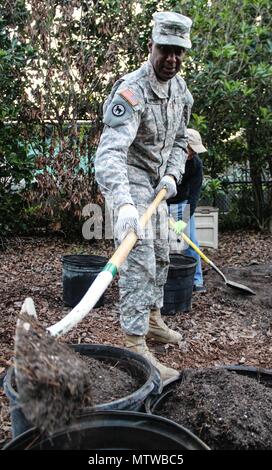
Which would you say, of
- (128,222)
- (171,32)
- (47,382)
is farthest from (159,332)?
(47,382)

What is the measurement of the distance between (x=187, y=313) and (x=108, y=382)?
216cm

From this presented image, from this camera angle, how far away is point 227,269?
5480 millimetres

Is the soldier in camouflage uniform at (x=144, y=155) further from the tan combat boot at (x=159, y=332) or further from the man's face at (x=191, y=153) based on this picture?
the man's face at (x=191, y=153)

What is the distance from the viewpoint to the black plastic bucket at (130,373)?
1.78m

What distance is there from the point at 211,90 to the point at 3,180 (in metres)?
2.98

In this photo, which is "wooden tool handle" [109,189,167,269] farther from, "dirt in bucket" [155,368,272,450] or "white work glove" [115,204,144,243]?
"dirt in bucket" [155,368,272,450]

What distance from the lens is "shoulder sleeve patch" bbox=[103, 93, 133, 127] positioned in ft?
8.30

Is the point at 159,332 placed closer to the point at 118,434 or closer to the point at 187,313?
the point at 187,313

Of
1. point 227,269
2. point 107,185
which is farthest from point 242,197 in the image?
point 107,185

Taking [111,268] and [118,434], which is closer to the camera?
[118,434]

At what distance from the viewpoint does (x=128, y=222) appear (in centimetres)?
222

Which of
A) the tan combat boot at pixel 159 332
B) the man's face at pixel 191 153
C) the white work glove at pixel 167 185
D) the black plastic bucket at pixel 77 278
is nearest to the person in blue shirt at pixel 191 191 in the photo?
the man's face at pixel 191 153

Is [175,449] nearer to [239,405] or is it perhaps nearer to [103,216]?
[239,405]

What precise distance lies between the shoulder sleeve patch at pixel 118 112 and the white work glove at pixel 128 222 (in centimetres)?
53
